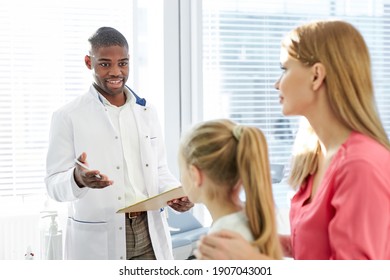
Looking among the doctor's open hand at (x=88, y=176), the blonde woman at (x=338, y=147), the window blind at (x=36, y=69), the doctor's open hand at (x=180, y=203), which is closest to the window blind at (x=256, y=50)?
the window blind at (x=36, y=69)

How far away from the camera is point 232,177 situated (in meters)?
1.14

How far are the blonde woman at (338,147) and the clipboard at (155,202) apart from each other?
43 centimetres

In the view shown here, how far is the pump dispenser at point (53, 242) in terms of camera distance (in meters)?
2.01

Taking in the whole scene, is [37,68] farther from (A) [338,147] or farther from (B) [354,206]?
(B) [354,206]

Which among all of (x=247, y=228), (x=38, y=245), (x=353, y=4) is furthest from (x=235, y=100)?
(x=247, y=228)

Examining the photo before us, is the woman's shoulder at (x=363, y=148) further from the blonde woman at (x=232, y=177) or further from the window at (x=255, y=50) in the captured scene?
the window at (x=255, y=50)

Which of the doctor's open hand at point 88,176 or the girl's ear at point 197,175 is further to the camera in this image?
the doctor's open hand at point 88,176

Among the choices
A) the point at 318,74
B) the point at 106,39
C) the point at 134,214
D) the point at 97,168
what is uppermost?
the point at 106,39

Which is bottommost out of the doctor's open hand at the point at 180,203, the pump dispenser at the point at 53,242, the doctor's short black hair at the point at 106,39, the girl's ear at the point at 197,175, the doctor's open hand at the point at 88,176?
the pump dispenser at the point at 53,242

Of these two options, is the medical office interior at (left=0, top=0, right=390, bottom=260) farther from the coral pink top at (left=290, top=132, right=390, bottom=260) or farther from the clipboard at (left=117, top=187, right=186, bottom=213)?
the coral pink top at (left=290, top=132, right=390, bottom=260)

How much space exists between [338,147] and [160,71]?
174cm

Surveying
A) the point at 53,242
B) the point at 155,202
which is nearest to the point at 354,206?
the point at 155,202

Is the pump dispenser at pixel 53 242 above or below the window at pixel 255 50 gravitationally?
below
